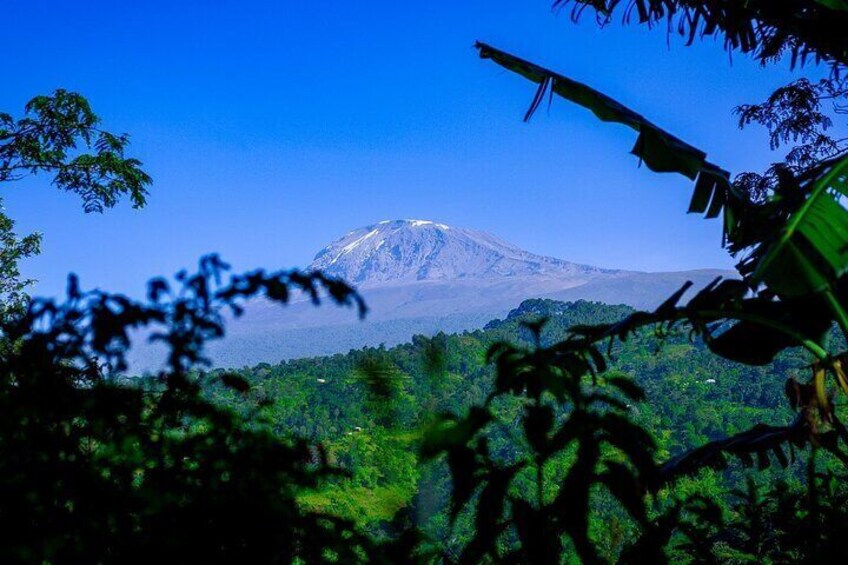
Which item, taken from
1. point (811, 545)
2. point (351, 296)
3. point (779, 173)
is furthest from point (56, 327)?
point (779, 173)

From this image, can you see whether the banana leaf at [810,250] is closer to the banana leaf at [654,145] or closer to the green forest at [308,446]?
the green forest at [308,446]

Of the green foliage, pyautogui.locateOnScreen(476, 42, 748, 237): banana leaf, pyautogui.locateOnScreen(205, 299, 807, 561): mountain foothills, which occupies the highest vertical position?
pyautogui.locateOnScreen(476, 42, 748, 237): banana leaf

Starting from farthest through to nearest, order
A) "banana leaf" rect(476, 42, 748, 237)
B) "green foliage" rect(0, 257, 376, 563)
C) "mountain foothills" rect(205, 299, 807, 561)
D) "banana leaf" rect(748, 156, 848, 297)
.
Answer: "banana leaf" rect(476, 42, 748, 237)
"banana leaf" rect(748, 156, 848, 297)
"mountain foothills" rect(205, 299, 807, 561)
"green foliage" rect(0, 257, 376, 563)

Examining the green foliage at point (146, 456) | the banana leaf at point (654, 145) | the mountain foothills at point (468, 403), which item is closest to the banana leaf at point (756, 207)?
the banana leaf at point (654, 145)

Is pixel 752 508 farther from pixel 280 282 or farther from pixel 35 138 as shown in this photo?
pixel 35 138

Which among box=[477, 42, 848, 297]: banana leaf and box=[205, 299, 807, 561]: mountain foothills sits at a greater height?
box=[477, 42, 848, 297]: banana leaf

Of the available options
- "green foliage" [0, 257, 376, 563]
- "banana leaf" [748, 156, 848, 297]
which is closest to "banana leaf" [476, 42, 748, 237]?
"banana leaf" [748, 156, 848, 297]

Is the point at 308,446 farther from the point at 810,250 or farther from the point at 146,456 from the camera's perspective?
the point at 810,250

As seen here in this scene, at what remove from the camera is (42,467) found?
0.99 metres

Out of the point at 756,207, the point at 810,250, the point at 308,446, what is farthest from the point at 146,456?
the point at 756,207

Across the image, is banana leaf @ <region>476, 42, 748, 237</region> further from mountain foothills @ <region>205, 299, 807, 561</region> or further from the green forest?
mountain foothills @ <region>205, 299, 807, 561</region>

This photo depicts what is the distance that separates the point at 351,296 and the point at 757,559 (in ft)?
4.80

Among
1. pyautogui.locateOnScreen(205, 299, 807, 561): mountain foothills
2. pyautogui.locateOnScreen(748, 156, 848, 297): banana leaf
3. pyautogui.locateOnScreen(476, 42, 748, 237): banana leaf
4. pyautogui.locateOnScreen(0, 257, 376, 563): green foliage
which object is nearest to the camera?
pyautogui.locateOnScreen(0, 257, 376, 563): green foliage

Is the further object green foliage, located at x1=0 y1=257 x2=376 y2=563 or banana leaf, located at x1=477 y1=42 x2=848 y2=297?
banana leaf, located at x1=477 y1=42 x2=848 y2=297
